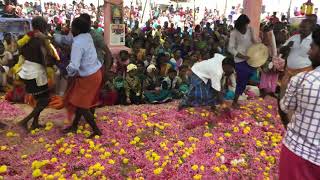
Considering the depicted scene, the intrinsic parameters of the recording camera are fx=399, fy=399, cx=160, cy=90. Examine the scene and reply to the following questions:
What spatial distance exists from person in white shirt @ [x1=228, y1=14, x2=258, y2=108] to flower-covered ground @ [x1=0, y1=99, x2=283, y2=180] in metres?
0.73

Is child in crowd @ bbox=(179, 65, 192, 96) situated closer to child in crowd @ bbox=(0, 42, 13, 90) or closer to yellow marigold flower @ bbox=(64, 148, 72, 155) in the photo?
yellow marigold flower @ bbox=(64, 148, 72, 155)

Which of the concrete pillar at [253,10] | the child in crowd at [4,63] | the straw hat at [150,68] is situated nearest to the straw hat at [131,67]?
the straw hat at [150,68]

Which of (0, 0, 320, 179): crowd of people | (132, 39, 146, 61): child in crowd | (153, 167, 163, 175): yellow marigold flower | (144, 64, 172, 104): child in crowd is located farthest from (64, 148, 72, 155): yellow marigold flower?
(132, 39, 146, 61): child in crowd

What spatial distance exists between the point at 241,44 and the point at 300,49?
1094 millimetres

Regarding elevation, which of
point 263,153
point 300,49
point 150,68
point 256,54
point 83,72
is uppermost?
point 300,49

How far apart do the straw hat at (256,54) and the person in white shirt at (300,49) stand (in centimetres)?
70

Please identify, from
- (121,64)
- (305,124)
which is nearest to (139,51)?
(121,64)

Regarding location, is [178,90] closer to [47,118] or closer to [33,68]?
[47,118]

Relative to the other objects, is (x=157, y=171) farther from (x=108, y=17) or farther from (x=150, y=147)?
(x=108, y=17)

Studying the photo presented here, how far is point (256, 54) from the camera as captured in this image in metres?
7.08

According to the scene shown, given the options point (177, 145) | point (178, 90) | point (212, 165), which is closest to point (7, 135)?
point (177, 145)

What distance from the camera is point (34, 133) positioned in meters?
5.93

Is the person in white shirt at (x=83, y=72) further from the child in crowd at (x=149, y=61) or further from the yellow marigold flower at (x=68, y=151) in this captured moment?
the child in crowd at (x=149, y=61)

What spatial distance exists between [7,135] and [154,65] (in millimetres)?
3911
